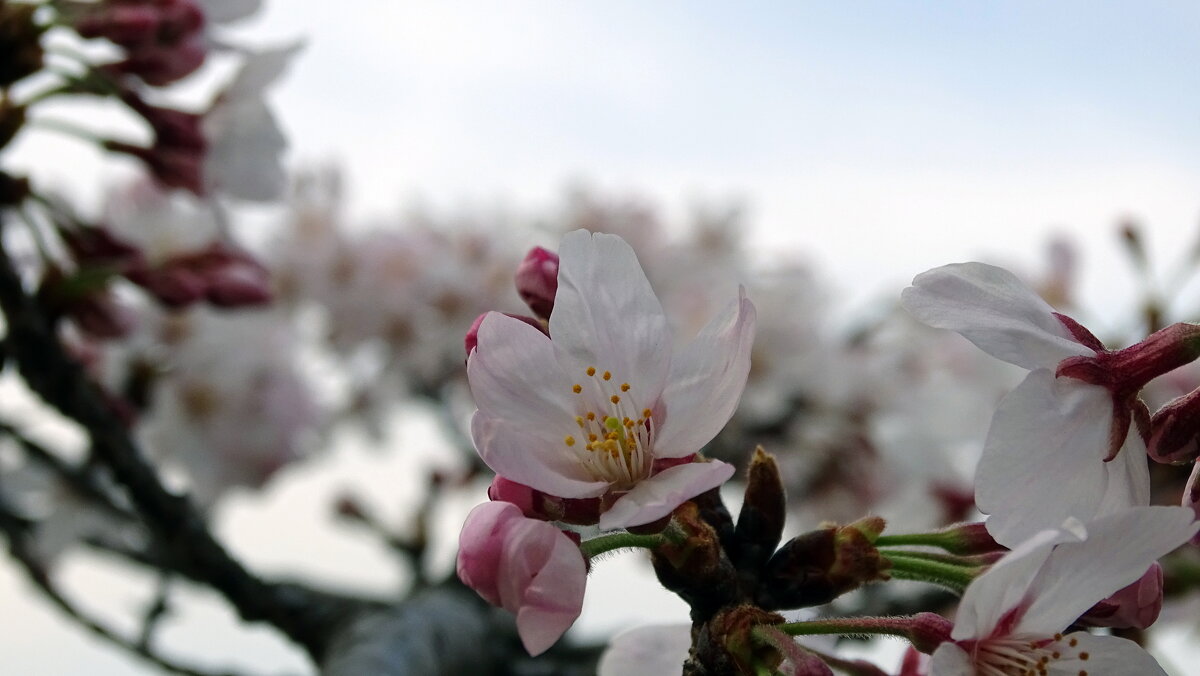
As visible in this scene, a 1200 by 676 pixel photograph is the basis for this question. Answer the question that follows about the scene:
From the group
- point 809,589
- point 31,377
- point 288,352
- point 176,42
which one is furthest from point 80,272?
point 809,589

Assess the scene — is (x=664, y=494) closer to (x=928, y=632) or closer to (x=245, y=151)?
(x=928, y=632)

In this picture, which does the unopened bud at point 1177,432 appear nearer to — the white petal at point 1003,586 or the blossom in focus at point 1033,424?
the blossom in focus at point 1033,424

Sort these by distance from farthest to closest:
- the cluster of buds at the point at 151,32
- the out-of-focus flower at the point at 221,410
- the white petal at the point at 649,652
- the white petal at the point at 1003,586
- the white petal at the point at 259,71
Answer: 1. the out-of-focus flower at the point at 221,410
2. the white petal at the point at 259,71
3. the cluster of buds at the point at 151,32
4. the white petal at the point at 649,652
5. the white petal at the point at 1003,586

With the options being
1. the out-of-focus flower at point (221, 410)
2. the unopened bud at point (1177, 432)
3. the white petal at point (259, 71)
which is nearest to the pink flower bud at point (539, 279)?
the unopened bud at point (1177, 432)

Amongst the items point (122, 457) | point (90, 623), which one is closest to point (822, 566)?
point (122, 457)

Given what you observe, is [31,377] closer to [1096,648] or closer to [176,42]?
[176,42]

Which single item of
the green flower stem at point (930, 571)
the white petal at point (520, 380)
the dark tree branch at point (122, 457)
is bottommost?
the dark tree branch at point (122, 457)
